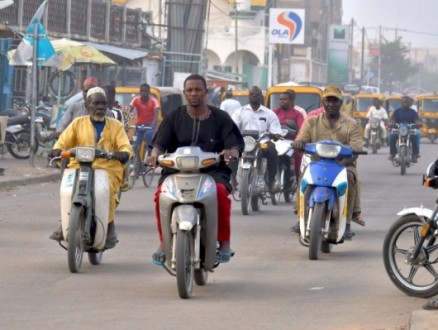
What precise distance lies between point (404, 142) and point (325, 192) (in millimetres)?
17087

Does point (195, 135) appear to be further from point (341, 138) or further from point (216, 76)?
point (216, 76)

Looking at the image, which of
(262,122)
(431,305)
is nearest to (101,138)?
(431,305)

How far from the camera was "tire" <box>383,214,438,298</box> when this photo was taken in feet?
32.1

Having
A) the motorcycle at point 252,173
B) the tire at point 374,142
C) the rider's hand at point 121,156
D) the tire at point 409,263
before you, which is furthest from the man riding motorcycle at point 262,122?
the tire at point 374,142

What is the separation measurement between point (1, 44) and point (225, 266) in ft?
65.9

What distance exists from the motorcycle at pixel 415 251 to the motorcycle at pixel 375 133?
32.9 m

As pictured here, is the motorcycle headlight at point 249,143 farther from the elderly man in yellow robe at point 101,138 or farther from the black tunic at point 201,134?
the black tunic at point 201,134

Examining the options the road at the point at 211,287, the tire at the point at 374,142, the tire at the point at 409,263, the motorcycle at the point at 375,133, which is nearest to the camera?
the road at the point at 211,287

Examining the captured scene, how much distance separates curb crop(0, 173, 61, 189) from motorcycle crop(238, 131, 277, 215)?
448cm

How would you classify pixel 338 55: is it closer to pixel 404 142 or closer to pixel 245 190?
pixel 404 142

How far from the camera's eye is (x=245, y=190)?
1728cm

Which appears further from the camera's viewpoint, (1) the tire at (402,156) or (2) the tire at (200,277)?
(1) the tire at (402,156)

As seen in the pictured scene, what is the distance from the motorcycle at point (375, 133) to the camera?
4288cm

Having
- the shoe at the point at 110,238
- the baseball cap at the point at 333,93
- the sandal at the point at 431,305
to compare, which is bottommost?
the sandal at the point at 431,305
